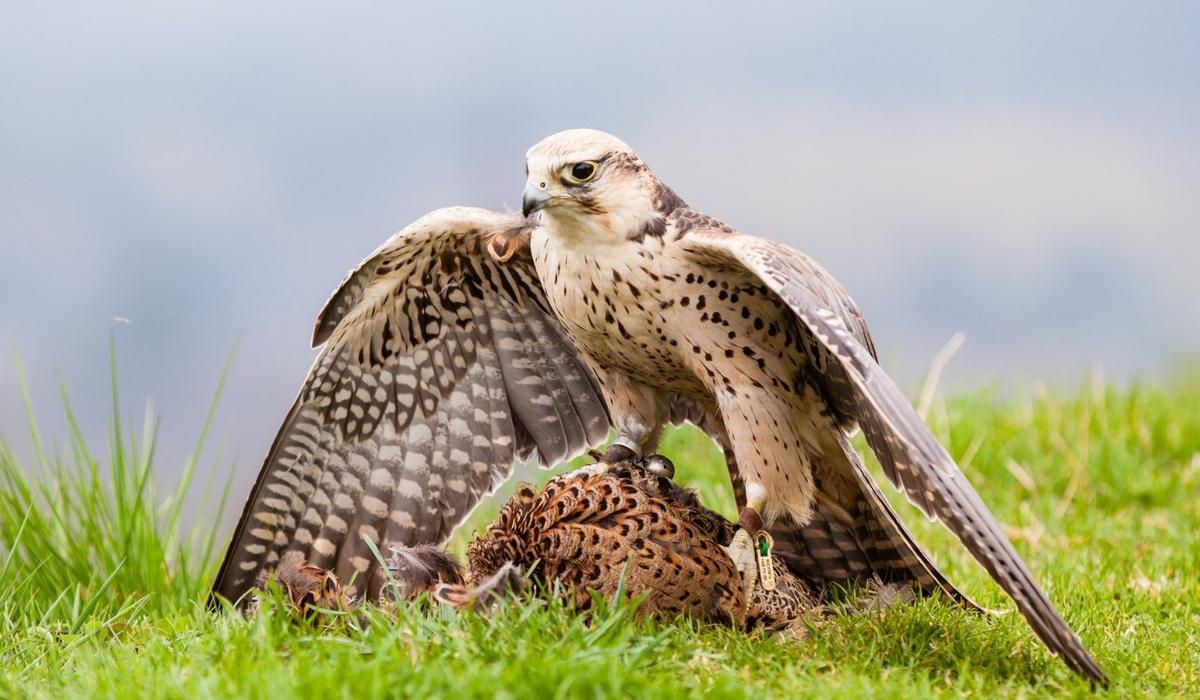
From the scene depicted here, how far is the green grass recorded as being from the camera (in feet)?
9.30

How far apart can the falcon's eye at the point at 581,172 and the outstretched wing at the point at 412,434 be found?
3.39 ft

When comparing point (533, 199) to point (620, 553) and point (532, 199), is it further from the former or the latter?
point (620, 553)

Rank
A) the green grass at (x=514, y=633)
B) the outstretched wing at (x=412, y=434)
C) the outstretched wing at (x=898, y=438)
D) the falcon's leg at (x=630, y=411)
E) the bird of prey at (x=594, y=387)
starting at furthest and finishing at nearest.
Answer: the outstretched wing at (x=412, y=434), the falcon's leg at (x=630, y=411), the bird of prey at (x=594, y=387), the outstretched wing at (x=898, y=438), the green grass at (x=514, y=633)

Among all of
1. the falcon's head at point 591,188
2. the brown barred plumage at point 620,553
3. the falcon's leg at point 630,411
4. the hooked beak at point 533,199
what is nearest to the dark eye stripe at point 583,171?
the falcon's head at point 591,188

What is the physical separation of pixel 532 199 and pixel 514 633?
4.15 ft

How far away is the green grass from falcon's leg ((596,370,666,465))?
0.81 metres

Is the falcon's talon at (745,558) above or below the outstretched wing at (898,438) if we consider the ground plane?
below

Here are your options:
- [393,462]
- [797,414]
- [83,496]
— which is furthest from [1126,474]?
[83,496]

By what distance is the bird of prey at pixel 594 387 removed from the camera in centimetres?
354

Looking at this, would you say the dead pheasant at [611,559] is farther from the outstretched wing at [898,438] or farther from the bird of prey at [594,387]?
the outstretched wing at [898,438]

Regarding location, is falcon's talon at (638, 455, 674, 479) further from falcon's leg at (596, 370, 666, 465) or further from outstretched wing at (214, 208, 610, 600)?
outstretched wing at (214, 208, 610, 600)

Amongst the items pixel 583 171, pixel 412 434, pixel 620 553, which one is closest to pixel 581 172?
pixel 583 171

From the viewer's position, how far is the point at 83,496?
15.6 feet

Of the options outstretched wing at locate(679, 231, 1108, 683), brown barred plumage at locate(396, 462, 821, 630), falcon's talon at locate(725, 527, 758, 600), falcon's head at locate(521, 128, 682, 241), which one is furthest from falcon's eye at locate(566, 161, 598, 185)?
falcon's talon at locate(725, 527, 758, 600)
